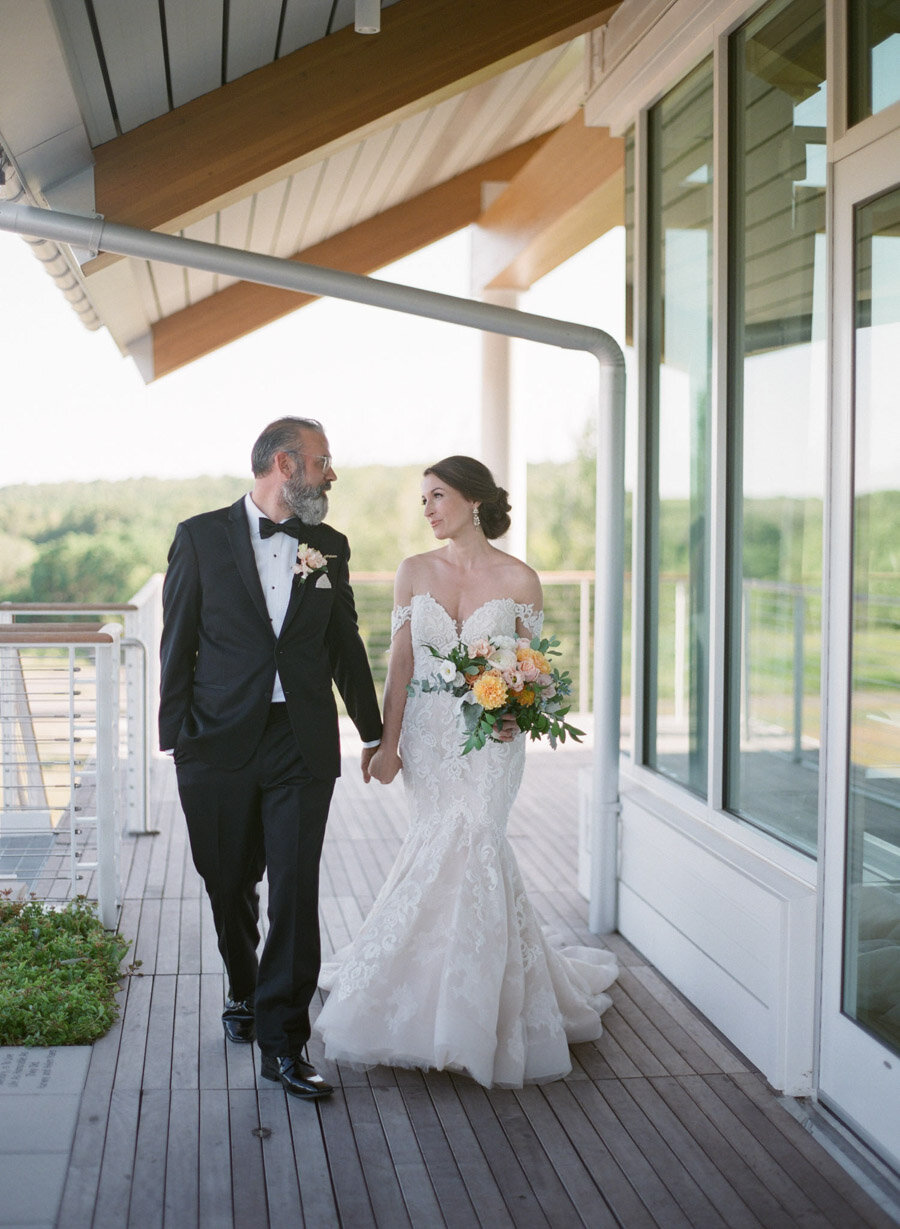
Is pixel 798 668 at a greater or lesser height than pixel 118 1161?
greater

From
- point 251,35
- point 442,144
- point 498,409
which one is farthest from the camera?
point 498,409

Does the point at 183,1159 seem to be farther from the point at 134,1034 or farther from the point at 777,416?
the point at 777,416

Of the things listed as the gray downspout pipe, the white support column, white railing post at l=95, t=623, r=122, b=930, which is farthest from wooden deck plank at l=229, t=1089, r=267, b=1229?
the white support column

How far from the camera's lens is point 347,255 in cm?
764

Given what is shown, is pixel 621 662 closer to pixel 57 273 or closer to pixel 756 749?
pixel 756 749

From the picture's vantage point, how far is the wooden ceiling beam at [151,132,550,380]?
7.46 meters

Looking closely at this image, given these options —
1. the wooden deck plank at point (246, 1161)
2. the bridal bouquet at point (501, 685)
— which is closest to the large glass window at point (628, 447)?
the bridal bouquet at point (501, 685)

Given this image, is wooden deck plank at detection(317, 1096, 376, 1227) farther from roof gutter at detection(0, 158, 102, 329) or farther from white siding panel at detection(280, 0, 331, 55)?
white siding panel at detection(280, 0, 331, 55)

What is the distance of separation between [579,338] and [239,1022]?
245 cm

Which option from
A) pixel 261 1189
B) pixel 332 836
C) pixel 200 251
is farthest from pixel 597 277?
pixel 261 1189

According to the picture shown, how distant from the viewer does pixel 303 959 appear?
314 cm

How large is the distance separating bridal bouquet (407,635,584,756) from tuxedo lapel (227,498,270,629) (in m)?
0.51

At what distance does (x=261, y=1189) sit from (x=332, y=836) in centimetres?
353

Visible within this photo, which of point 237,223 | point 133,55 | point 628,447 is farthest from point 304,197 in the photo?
point 133,55
